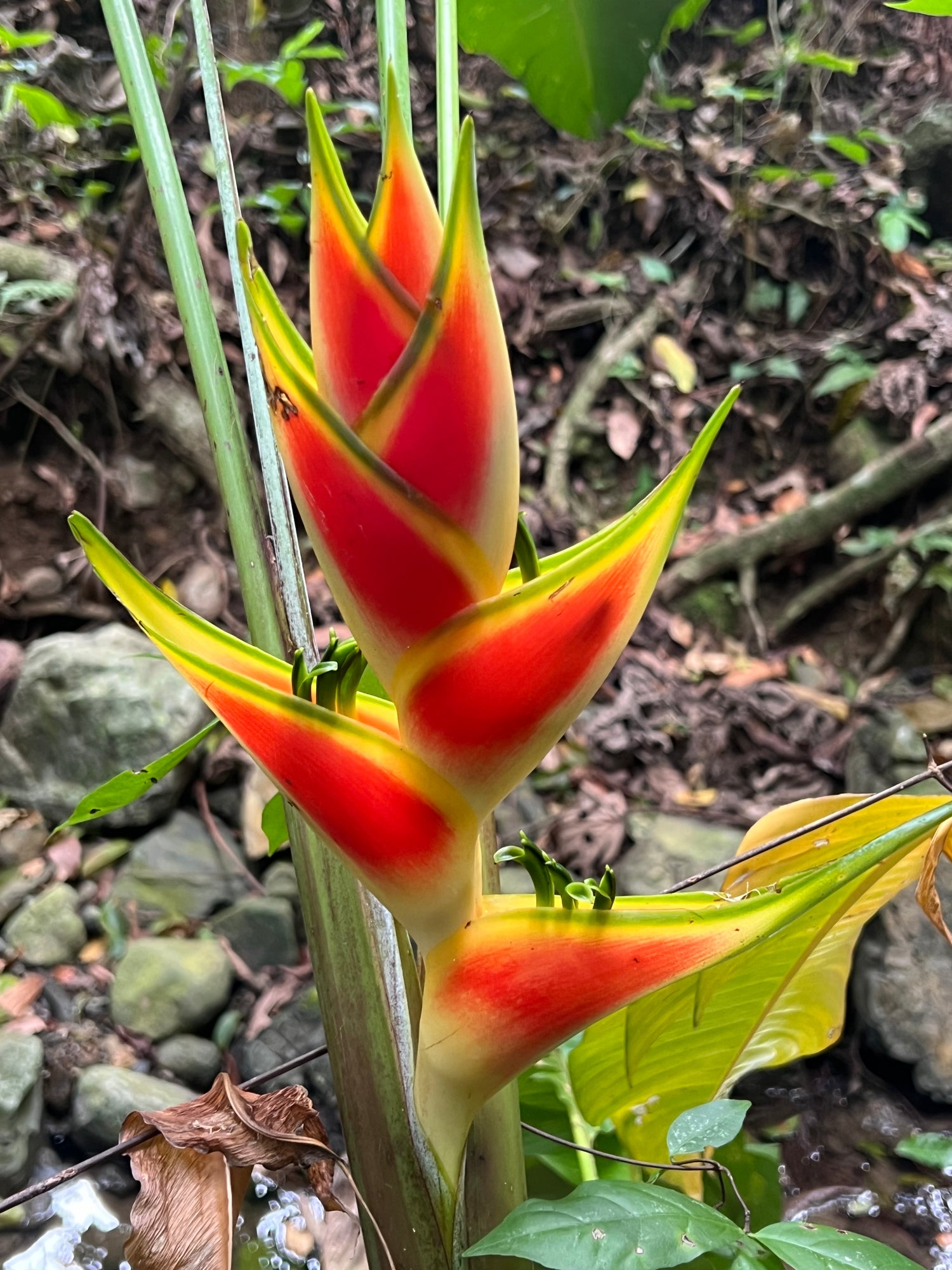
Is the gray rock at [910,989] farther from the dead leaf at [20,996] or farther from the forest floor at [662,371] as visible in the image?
the dead leaf at [20,996]

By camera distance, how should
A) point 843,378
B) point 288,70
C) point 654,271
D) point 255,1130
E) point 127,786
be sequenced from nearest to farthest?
1. point 255,1130
2. point 127,786
3. point 288,70
4. point 843,378
5. point 654,271

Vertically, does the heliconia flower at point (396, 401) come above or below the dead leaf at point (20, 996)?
above

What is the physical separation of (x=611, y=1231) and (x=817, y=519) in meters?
1.63

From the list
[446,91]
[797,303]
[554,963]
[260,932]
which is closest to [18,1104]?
[260,932]

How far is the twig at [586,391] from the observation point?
5.88 ft

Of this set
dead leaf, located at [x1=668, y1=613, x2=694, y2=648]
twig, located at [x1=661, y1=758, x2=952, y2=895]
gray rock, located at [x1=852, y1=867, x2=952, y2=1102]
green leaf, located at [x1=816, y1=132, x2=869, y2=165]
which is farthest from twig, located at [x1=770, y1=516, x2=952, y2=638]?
twig, located at [x1=661, y1=758, x2=952, y2=895]

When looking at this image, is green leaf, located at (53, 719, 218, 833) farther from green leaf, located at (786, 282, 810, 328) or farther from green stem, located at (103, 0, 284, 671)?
green leaf, located at (786, 282, 810, 328)

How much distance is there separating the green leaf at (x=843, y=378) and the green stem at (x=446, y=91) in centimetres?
152

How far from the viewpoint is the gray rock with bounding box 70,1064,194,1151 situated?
83 centimetres

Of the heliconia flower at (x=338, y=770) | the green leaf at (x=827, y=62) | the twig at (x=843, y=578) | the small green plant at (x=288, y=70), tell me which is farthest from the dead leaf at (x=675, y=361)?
the heliconia flower at (x=338, y=770)

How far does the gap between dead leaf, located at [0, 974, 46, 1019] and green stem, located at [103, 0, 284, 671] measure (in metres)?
0.82

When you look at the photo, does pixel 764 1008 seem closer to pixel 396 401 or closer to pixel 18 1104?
pixel 396 401

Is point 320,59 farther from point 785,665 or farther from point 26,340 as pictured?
point 785,665

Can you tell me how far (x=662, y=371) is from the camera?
76.1 inches
